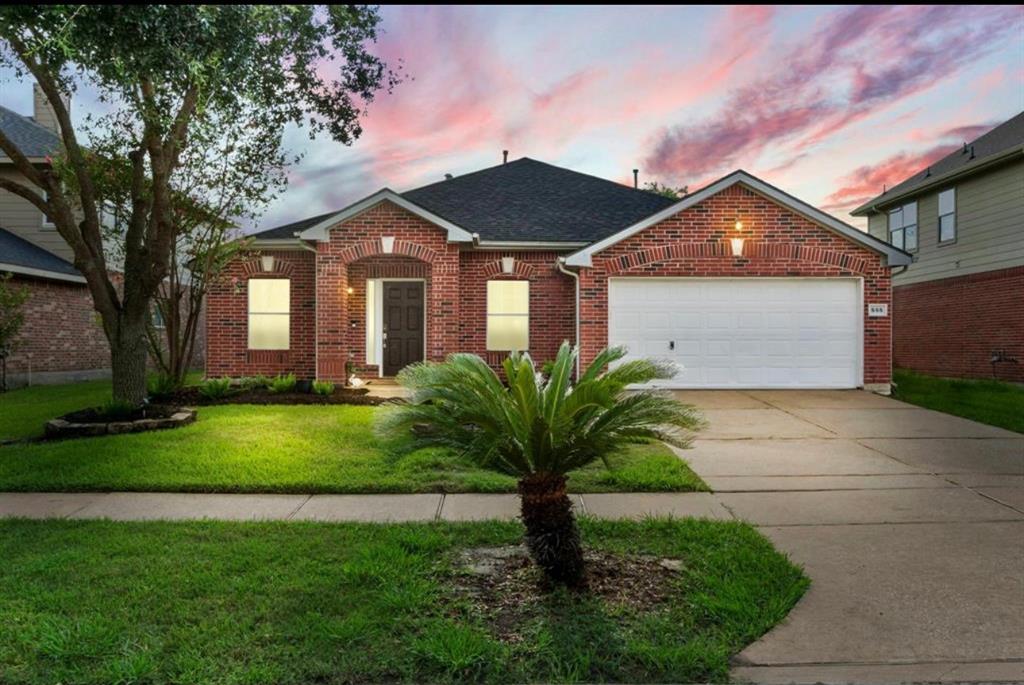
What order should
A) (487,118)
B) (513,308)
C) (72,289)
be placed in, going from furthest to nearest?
(72,289) < (513,308) < (487,118)

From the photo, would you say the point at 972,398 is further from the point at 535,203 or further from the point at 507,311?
the point at 535,203

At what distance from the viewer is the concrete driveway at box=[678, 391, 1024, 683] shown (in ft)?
10.2

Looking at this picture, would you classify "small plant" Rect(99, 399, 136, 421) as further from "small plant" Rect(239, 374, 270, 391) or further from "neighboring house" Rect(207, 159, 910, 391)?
"neighboring house" Rect(207, 159, 910, 391)

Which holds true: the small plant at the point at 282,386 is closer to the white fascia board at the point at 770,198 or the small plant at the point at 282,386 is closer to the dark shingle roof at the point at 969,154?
the white fascia board at the point at 770,198

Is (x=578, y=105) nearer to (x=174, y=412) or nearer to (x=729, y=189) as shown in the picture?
(x=729, y=189)

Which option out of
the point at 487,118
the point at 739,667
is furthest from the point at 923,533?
the point at 487,118

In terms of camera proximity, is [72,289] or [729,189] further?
[72,289]

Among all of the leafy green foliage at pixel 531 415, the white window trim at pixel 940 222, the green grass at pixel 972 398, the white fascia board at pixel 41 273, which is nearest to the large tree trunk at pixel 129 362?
the leafy green foliage at pixel 531 415

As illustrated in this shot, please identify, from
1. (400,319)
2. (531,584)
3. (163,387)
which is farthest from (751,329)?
(163,387)

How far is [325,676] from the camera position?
2922 mm

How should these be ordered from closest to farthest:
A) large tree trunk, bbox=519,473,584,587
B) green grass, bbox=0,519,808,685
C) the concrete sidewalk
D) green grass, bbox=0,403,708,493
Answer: green grass, bbox=0,519,808,685
large tree trunk, bbox=519,473,584,587
the concrete sidewalk
green grass, bbox=0,403,708,493

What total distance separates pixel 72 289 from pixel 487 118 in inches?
539

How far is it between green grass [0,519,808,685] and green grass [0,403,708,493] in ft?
3.46

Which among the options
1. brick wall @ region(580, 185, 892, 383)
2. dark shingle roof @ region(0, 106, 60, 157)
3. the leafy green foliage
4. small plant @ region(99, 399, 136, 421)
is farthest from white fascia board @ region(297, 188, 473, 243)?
the leafy green foliage
